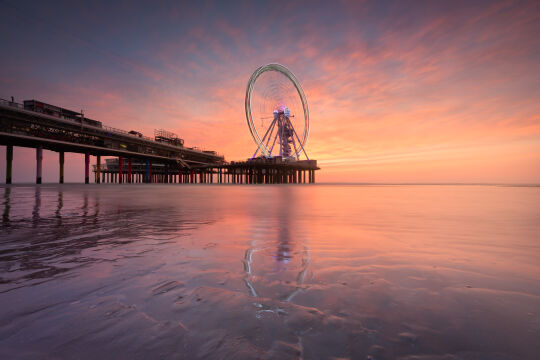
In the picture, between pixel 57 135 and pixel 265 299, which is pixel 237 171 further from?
pixel 265 299

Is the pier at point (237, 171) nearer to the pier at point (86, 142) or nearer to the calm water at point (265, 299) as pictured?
the pier at point (86, 142)

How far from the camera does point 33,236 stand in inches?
179

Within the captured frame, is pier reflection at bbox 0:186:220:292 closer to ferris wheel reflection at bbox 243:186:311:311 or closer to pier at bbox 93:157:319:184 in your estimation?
ferris wheel reflection at bbox 243:186:311:311

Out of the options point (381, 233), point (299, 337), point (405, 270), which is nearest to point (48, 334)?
point (299, 337)

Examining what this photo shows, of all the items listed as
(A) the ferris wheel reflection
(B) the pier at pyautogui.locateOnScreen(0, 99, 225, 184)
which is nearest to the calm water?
(A) the ferris wheel reflection

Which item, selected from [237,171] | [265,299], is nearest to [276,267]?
[265,299]

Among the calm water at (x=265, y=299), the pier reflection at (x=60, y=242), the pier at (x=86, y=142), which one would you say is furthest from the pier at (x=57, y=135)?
the calm water at (x=265, y=299)

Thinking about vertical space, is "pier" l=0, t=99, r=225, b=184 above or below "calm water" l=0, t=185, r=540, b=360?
above

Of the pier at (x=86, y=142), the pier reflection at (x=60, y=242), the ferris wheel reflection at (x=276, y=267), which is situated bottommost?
the ferris wheel reflection at (x=276, y=267)

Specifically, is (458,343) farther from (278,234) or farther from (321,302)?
(278,234)

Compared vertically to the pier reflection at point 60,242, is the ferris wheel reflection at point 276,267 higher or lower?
lower

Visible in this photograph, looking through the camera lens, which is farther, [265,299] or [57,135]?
[57,135]

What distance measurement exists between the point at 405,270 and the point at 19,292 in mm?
3984

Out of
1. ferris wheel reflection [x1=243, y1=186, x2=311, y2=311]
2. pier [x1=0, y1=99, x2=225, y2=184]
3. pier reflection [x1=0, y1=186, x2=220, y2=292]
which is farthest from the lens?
pier [x1=0, y1=99, x2=225, y2=184]
